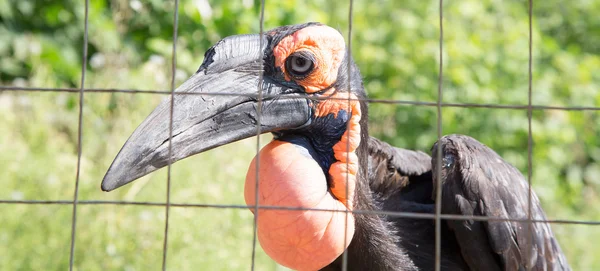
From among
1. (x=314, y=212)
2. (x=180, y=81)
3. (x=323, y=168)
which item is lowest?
(x=314, y=212)

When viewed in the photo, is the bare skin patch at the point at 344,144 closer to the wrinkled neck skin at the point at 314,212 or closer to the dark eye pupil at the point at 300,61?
the wrinkled neck skin at the point at 314,212

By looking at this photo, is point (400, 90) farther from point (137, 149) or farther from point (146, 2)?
point (137, 149)

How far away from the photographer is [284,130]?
8.18 ft

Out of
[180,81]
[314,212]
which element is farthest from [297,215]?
[180,81]

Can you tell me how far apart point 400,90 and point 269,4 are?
1.54m

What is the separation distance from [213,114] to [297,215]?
1.31ft

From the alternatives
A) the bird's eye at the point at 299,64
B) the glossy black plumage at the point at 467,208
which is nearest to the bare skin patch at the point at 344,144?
the bird's eye at the point at 299,64

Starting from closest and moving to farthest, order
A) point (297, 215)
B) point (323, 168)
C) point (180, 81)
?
point (297, 215) → point (323, 168) → point (180, 81)

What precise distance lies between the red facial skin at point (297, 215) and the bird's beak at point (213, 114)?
13cm

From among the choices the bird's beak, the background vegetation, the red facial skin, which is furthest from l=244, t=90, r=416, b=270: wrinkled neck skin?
the background vegetation

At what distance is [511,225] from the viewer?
2.61 meters

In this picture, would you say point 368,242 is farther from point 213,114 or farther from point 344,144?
point 213,114

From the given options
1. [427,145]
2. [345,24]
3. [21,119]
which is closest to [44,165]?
[21,119]

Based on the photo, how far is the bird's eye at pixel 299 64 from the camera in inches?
97.4
